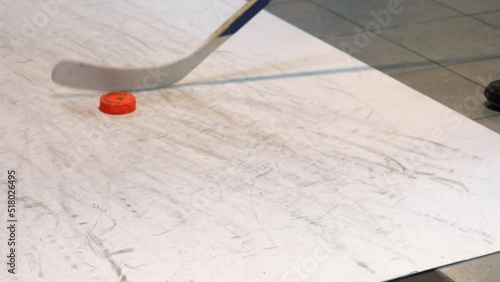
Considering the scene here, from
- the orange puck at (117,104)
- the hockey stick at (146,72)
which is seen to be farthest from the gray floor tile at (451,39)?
the orange puck at (117,104)

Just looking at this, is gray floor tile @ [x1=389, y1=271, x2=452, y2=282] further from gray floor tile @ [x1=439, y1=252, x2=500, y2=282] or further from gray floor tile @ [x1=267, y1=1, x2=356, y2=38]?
gray floor tile @ [x1=267, y1=1, x2=356, y2=38]

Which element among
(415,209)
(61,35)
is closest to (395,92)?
(415,209)

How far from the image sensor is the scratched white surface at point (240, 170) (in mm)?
1937

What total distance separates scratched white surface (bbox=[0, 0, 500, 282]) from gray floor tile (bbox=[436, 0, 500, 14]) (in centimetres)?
92

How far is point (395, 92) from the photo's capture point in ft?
9.38

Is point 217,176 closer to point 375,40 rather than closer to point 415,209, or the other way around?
point 415,209

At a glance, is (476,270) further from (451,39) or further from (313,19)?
(313,19)

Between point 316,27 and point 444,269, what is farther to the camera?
point 316,27

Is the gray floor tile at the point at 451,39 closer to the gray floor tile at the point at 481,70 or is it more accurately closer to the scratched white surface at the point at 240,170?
the gray floor tile at the point at 481,70

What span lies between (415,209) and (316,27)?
1.48m

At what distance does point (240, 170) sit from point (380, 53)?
115cm

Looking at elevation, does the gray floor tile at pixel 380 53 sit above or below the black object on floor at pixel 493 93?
below

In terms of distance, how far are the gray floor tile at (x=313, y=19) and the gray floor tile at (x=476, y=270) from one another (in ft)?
5.21

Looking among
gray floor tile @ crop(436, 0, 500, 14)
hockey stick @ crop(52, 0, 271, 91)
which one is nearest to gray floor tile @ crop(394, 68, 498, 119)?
hockey stick @ crop(52, 0, 271, 91)
